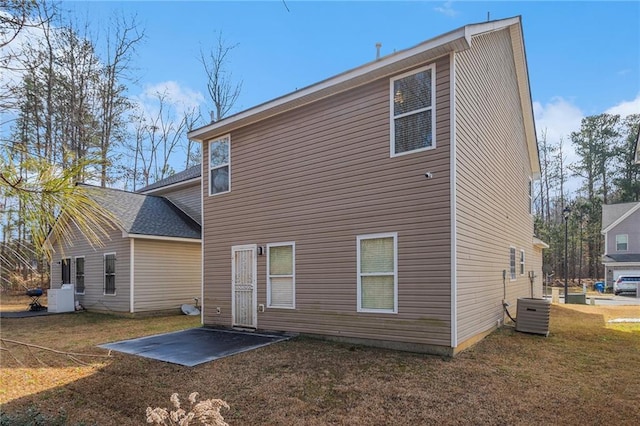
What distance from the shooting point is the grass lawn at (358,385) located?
417 cm

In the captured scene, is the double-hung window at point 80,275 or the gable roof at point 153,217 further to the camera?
the double-hung window at point 80,275

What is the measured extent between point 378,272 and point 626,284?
26.3 m

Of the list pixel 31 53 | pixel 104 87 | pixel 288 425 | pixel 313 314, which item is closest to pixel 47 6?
pixel 31 53

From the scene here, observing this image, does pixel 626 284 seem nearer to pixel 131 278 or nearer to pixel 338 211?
pixel 338 211

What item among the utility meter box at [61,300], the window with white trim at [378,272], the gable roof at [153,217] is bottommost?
the utility meter box at [61,300]

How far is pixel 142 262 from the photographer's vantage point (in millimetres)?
12320

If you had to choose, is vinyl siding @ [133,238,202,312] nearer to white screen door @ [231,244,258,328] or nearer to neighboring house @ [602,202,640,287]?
white screen door @ [231,244,258,328]

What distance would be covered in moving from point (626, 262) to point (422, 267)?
28.7 meters

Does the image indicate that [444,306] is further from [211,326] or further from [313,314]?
[211,326]

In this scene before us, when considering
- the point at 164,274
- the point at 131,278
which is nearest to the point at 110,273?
the point at 131,278

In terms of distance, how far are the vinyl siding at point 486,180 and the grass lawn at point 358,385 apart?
112 cm

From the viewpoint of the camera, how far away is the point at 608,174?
3444cm

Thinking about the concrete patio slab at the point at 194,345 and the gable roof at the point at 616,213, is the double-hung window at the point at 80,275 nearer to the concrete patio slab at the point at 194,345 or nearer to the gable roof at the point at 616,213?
the concrete patio slab at the point at 194,345

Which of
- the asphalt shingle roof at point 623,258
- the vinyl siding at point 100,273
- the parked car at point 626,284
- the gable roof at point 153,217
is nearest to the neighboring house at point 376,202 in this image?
the gable roof at point 153,217
